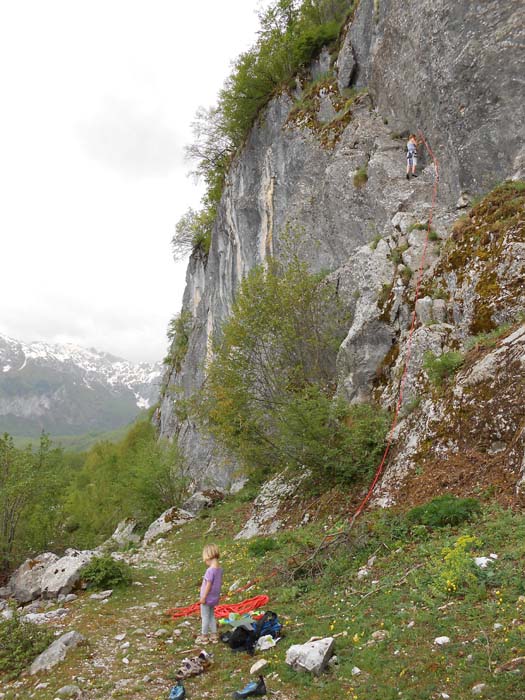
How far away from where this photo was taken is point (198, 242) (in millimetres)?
54469

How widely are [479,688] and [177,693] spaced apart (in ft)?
12.1

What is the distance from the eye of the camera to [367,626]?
6.48 metres

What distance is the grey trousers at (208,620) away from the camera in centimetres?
809

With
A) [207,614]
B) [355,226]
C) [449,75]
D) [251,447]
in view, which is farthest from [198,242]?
[207,614]

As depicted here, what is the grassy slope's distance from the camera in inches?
199

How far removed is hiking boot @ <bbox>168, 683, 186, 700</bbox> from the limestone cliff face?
12.6 meters

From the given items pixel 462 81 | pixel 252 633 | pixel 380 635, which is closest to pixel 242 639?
pixel 252 633

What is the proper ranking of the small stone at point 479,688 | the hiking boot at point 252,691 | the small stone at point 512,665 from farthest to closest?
1. the hiking boot at point 252,691
2. the small stone at point 512,665
3. the small stone at point 479,688

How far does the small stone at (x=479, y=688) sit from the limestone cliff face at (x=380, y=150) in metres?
12.7

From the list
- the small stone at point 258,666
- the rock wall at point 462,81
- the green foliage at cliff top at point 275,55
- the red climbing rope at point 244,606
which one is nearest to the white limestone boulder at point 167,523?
the red climbing rope at point 244,606

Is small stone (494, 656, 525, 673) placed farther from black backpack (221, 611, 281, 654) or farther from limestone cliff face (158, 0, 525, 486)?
limestone cliff face (158, 0, 525, 486)

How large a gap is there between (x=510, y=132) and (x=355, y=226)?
8.79 meters

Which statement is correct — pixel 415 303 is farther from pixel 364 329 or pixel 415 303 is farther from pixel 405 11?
pixel 405 11

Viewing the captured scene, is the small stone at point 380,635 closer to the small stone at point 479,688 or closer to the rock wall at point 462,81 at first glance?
the small stone at point 479,688
